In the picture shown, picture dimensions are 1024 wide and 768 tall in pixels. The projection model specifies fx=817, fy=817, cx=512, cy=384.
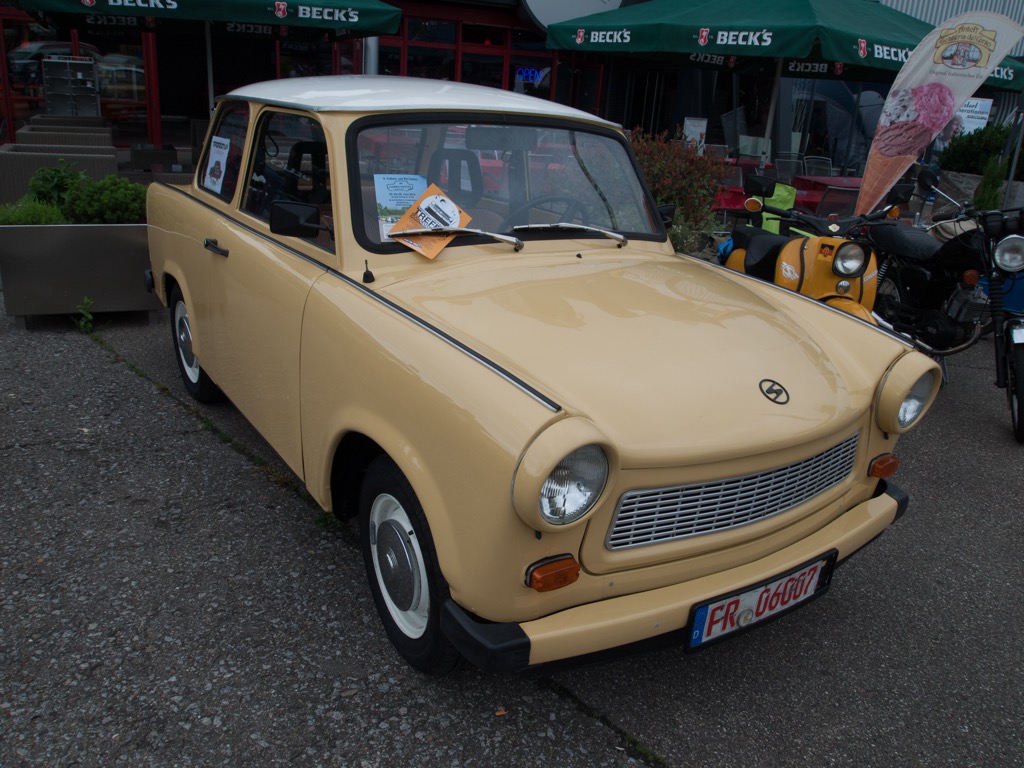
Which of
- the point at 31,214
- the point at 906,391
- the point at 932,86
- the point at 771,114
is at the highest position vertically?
the point at 932,86

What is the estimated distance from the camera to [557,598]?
212 centimetres

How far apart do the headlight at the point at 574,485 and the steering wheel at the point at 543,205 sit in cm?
149

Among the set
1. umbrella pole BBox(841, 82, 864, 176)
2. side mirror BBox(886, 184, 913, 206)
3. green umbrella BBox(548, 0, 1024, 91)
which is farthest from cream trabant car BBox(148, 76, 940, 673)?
umbrella pole BBox(841, 82, 864, 176)

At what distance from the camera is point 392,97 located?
10.7 feet

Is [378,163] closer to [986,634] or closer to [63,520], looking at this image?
[63,520]

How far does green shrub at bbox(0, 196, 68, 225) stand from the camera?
5453 mm

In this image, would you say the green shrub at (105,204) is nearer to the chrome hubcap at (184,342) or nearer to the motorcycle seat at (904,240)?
the chrome hubcap at (184,342)

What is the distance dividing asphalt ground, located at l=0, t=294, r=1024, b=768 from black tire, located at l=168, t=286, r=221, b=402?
0.55 meters

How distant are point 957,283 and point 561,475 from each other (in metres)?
4.47

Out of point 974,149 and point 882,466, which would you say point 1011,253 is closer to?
point 882,466

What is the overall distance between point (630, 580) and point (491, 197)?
1.70 meters

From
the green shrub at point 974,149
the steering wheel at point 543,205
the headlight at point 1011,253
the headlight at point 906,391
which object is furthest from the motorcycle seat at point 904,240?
the green shrub at point 974,149

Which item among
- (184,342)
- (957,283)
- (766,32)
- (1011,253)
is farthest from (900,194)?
(184,342)

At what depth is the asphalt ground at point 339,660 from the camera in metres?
2.39
